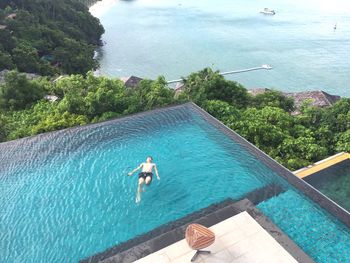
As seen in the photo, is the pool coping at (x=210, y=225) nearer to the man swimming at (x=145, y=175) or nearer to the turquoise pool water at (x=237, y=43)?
the man swimming at (x=145, y=175)

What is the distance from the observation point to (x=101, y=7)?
7025 centimetres

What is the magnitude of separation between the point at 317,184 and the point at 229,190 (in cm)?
330

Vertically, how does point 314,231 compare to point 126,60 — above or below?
above

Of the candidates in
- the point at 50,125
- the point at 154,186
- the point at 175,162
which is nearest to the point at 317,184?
the point at 175,162

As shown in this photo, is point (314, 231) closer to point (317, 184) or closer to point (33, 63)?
point (317, 184)

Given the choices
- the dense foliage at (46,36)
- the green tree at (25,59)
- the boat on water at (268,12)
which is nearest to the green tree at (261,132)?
the dense foliage at (46,36)

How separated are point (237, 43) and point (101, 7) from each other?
128 feet

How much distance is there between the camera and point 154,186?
27.0 ft

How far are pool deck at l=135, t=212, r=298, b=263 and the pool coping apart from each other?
0.16 m

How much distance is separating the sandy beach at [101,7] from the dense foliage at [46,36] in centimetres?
1896

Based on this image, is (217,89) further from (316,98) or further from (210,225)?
(210,225)

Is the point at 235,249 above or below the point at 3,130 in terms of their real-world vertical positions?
above

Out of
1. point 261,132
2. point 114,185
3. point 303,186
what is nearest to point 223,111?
point 261,132

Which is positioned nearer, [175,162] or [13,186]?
[13,186]
